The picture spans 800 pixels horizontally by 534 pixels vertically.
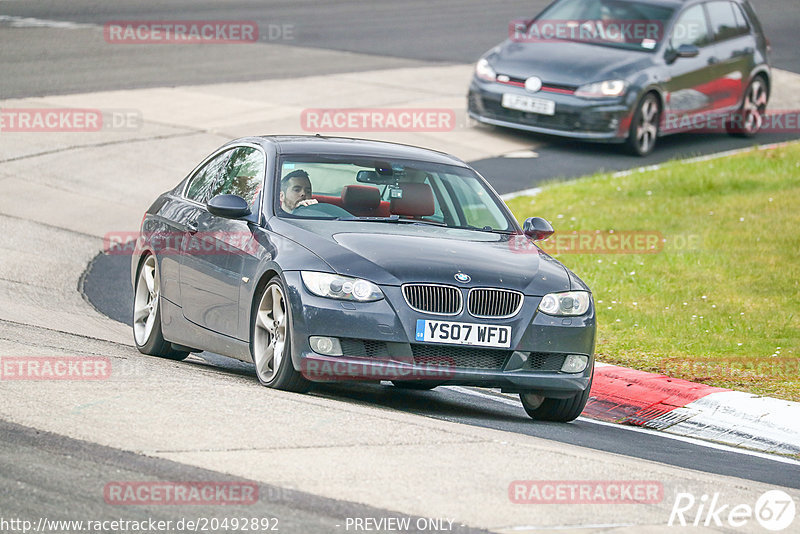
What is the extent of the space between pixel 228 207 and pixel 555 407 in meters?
2.37

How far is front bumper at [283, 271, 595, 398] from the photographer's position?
806cm

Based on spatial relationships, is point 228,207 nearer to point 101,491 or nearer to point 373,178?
point 373,178

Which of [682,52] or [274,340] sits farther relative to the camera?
[682,52]

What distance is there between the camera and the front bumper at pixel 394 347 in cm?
806

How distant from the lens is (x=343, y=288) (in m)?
8.11

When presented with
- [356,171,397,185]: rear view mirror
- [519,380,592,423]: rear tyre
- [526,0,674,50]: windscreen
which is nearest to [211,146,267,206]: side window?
[356,171,397,185]: rear view mirror

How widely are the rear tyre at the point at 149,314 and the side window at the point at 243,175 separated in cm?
79

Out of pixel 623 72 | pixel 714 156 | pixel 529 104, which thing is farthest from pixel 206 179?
pixel 714 156

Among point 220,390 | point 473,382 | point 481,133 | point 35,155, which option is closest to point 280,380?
point 220,390

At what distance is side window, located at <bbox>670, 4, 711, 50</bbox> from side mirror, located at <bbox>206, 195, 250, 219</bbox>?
12.7 m

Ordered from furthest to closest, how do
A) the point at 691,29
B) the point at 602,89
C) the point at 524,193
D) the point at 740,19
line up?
the point at 740,19 < the point at 691,29 < the point at 602,89 < the point at 524,193

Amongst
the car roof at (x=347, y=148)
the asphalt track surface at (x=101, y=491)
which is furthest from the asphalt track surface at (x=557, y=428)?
the asphalt track surface at (x=101, y=491)

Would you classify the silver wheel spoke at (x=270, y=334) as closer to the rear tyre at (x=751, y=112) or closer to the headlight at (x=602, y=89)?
the headlight at (x=602, y=89)

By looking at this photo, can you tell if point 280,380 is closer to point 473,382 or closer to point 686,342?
point 473,382
